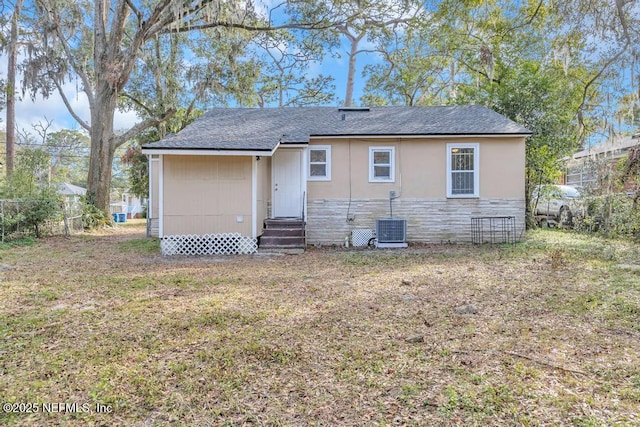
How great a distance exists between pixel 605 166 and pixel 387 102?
1304 centimetres

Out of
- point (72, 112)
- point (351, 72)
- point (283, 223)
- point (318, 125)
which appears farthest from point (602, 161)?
point (72, 112)

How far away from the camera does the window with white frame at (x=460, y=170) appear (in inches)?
415

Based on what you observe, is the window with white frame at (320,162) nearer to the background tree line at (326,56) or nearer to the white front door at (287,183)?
the white front door at (287,183)

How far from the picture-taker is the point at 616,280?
5820 mm

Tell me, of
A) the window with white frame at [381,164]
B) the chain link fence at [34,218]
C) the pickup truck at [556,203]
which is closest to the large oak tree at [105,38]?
the chain link fence at [34,218]

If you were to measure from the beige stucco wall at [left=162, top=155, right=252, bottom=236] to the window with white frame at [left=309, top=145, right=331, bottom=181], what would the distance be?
2186 millimetres

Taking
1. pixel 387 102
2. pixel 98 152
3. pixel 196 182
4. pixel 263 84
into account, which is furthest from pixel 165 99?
pixel 387 102

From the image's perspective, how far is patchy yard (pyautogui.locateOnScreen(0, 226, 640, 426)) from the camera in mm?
2465

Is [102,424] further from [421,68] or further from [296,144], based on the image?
[421,68]

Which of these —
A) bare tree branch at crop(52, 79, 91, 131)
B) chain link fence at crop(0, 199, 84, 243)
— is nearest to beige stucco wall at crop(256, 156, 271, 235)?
chain link fence at crop(0, 199, 84, 243)

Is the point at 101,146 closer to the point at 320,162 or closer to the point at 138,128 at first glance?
the point at 138,128

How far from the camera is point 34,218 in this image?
1077cm

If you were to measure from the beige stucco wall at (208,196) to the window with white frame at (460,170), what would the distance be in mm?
Result: 5737

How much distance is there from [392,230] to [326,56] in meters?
11.4
